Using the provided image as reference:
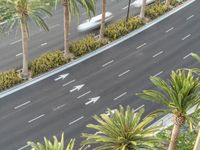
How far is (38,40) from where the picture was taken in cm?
6812

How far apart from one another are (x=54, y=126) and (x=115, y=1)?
3014 centimetres

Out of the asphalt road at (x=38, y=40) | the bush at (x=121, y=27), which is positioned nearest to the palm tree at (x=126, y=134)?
the asphalt road at (x=38, y=40)

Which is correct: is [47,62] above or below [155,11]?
below

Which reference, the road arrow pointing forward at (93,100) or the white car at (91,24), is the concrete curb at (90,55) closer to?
the white car at (91,24)

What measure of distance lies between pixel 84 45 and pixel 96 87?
8.17 meters

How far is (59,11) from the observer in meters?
74.0

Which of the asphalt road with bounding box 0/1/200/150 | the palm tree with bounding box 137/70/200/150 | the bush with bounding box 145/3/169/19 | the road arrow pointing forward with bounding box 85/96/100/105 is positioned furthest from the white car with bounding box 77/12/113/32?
the palm tree with bounding box 137/70/200/150

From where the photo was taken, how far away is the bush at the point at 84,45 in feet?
217

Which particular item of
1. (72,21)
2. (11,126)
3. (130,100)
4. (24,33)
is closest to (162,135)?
(130,100)

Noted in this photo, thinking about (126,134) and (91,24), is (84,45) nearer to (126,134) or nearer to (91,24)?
(91,24)

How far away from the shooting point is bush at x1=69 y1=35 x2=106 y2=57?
66.0 metres

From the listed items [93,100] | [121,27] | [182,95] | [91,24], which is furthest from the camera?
[91,24]

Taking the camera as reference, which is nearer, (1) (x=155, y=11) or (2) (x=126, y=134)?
(2) (x=126, y=134)

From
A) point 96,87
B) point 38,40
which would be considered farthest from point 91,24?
point 96,87
